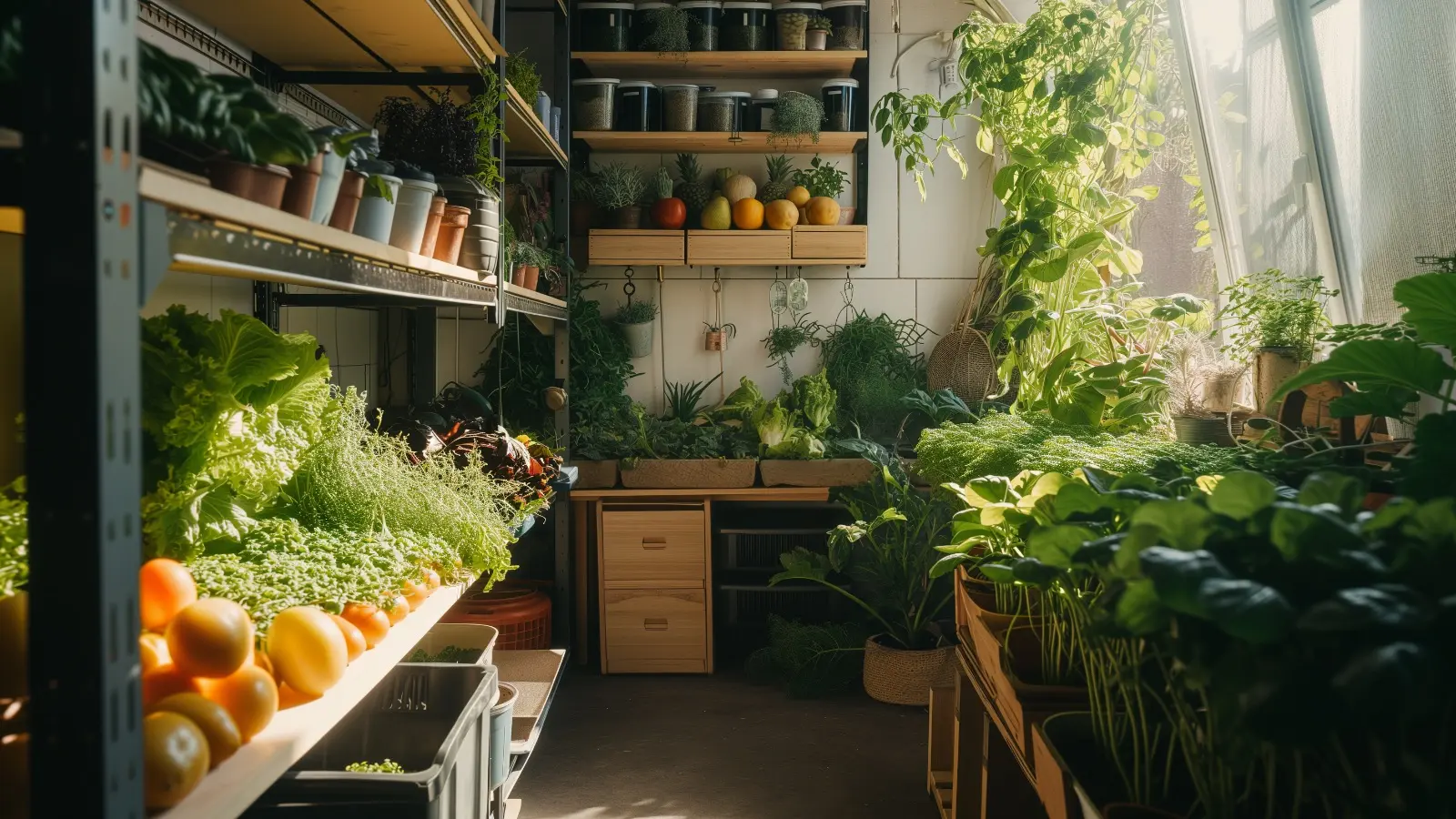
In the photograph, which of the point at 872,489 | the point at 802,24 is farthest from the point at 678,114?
the point at 872,489

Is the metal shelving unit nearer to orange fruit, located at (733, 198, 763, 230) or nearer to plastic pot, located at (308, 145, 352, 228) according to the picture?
plastic pot, located at (308, 145, 352, 228)

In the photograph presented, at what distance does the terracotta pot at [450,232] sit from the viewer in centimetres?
202

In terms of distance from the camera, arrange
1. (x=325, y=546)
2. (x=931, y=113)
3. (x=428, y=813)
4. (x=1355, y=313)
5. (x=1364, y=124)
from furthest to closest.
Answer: (x=931, y=113) → (x=1355, y=313) → (x=1364, y=124) → (x=325, y=546) → (x=428, y=813)

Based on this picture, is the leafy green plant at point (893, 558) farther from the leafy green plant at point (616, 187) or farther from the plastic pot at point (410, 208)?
the plastic pot at point (410, 208)

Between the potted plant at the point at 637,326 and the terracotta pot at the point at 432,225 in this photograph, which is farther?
the potted plant at the point at 637,326

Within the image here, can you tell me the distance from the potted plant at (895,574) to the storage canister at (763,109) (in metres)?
1.49

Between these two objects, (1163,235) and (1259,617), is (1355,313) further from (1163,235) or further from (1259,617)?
(1259,617)

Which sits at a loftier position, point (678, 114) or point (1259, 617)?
point (678, 114)

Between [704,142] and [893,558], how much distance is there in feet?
6.07

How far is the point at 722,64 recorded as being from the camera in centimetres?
413

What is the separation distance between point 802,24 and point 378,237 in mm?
2837

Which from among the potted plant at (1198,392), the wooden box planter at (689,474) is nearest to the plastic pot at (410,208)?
the potted plant at (1198,392)

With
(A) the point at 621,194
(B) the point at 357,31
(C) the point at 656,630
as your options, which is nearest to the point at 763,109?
(A) the point at 621,194

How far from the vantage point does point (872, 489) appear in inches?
145
